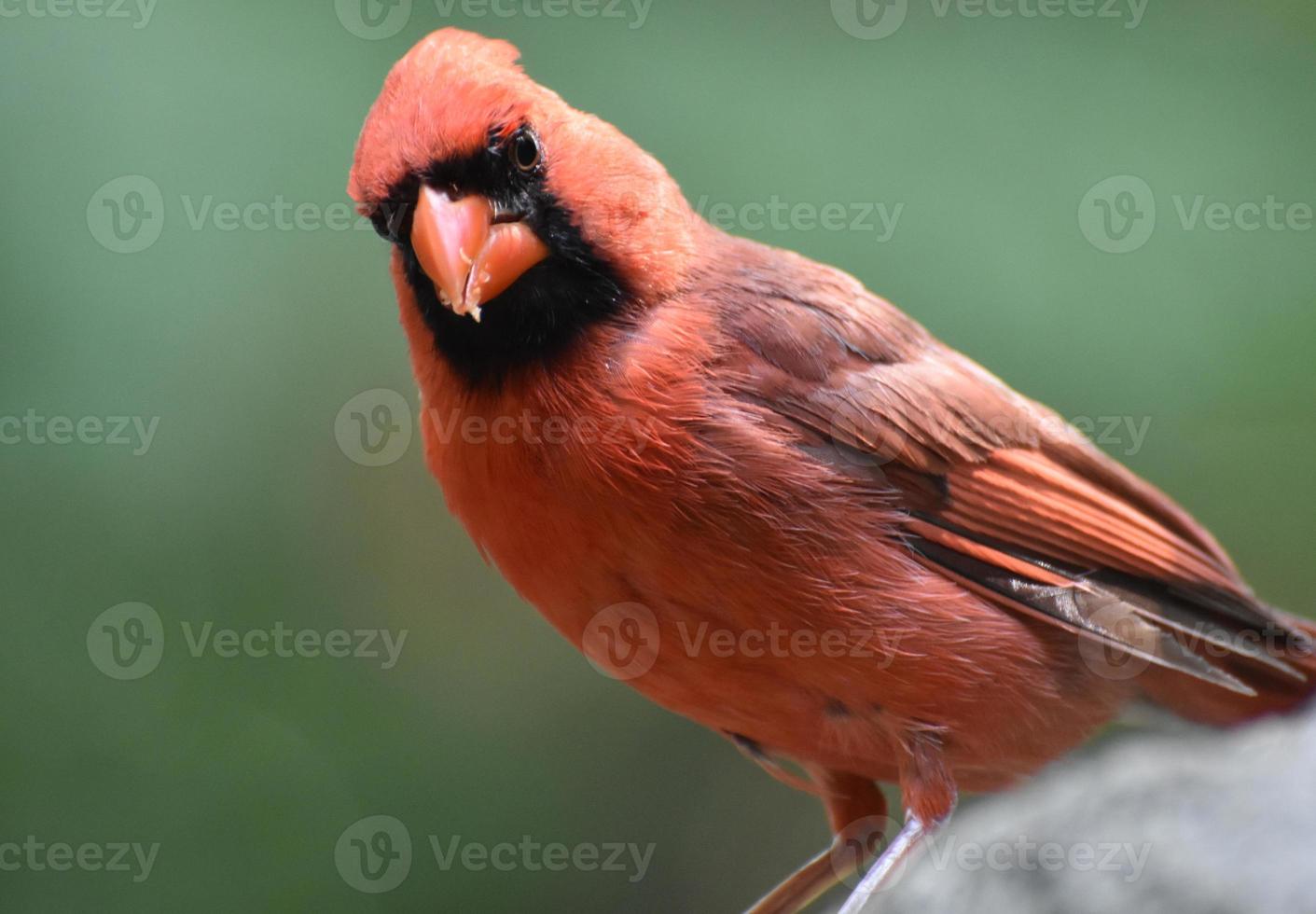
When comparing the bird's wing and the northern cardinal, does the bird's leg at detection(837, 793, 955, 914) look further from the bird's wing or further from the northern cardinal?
the bird's wing

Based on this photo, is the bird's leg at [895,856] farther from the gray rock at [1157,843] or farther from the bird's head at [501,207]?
the bird's head at [501,207]

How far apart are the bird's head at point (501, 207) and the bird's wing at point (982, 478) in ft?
0.88

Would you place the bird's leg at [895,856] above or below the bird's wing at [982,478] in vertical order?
below

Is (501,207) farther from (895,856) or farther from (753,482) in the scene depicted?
(895,856)

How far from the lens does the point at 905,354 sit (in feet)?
9.65

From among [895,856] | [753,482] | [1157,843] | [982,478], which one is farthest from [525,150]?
[1157,843]

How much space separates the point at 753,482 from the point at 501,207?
0.69m

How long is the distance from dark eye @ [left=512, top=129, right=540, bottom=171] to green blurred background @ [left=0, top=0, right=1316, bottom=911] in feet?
4.22

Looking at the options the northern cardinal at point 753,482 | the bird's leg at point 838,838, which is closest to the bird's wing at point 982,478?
the northern cardinal at point 753,482

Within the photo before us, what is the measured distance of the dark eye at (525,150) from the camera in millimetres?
2408

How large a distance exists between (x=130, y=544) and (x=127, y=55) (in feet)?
4.23

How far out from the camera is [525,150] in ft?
7.97

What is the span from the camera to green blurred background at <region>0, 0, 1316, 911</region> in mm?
3486

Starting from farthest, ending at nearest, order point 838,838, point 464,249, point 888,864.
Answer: point 838,838 < point 888,864 < point 464,249
